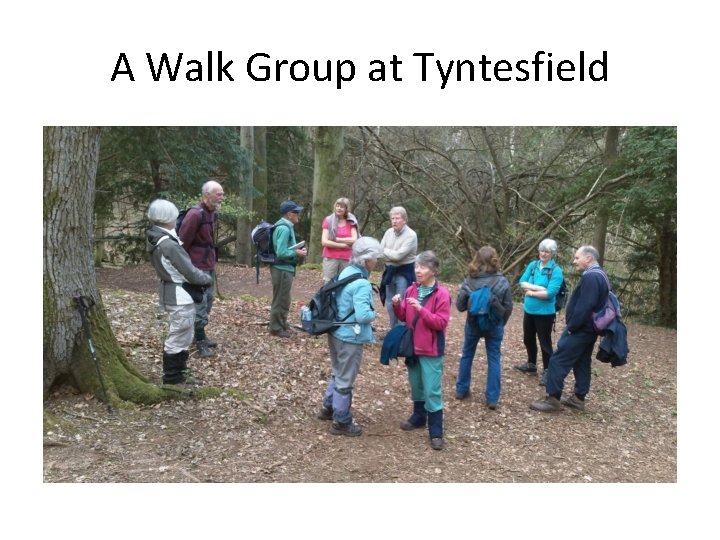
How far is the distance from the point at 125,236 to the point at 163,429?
41.6 ft

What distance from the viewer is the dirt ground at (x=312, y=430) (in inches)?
175

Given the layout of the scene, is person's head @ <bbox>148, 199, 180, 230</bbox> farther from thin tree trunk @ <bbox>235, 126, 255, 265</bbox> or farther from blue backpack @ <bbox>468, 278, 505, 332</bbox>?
thin tree trunk @ <bbox>235, 126, 255, 265</bbox>

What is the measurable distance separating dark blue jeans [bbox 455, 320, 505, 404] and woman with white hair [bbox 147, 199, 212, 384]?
9.45ft

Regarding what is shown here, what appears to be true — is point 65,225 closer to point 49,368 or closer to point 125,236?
point 49,368

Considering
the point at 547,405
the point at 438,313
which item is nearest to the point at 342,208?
the point at 438,313

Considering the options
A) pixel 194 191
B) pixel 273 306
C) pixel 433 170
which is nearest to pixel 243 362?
pixel 273 306

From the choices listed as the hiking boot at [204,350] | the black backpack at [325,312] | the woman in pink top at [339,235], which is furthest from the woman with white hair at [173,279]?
the woman in pink top at [339,235]

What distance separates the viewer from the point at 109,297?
8.32 meters

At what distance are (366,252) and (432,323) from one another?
84 centimetres

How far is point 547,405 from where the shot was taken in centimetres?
637

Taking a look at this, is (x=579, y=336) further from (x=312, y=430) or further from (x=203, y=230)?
(x=203, y=230)

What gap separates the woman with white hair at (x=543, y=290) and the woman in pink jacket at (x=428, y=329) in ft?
6.91

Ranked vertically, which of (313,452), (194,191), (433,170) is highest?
(433,170)

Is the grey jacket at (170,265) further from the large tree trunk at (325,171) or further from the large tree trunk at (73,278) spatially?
the large tree trunk at (325,171)
